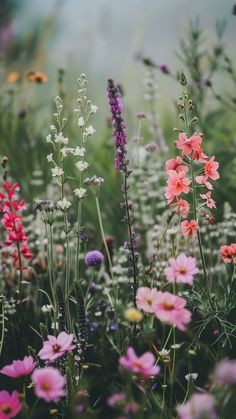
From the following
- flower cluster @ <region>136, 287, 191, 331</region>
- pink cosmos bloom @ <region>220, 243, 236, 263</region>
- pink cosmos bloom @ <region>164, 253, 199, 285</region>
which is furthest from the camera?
pink cosmos bloom @ <region>220, 243, 236, 263</region>

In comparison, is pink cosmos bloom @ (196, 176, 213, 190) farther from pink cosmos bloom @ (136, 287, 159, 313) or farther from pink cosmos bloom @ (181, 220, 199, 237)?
pink cosmos bloom @ (136, 287, 159, 313)

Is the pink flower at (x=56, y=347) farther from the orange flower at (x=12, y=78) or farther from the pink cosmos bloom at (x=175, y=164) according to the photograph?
the orange flower at (x=12, y=78)

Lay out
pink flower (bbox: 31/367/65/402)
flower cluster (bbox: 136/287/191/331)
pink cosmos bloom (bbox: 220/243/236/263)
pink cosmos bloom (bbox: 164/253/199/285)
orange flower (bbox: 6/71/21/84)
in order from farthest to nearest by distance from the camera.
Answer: orange flower (bbox: 6/71/21/84)
pink cosmos bloom (bbox: 220/243/236/263)
pink cosmos bloom (bbox: 164/253/199/285)
flower cluster (bbox: 136/287/191/331)
pink flower (bbox: 31/367/65/402)

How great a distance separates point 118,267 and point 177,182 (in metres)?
0.72

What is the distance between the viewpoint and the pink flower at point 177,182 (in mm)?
1602

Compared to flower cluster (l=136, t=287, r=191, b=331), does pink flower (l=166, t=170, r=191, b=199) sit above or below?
above

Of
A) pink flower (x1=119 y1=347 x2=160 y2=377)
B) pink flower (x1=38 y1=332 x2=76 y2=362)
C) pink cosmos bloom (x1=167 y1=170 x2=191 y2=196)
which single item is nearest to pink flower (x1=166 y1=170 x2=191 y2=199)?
pink cosmos bloom (x1=167 y1=170 x2=191 y2=196)

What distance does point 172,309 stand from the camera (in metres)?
1.14

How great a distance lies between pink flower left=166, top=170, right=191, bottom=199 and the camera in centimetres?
160

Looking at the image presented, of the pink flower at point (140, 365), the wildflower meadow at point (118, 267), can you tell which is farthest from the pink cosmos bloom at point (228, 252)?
the pink flower at point (140, 365)

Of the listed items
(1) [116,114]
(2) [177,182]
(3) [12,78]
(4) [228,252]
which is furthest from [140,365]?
(3) [12,78]

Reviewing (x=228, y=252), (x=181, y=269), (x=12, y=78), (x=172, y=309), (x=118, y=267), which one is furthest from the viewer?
(x=12, y=78)

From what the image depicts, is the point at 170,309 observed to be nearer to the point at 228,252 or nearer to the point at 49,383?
the point at 49,383

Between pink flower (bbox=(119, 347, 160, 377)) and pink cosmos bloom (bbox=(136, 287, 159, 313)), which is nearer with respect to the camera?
pink flower (bbox=(119, 347, 160, 377))
